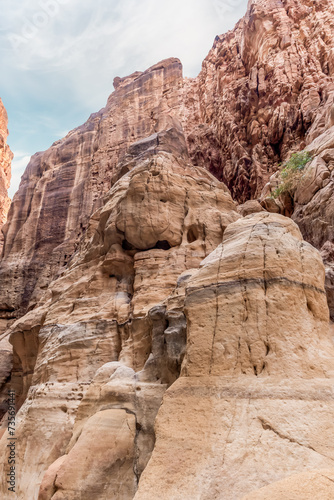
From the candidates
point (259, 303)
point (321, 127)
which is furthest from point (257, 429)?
point (321, 127)

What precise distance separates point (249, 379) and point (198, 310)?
1.44 meters

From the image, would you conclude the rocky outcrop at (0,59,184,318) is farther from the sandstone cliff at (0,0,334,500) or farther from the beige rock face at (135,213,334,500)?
the beige rock face at (135,213,334,500)

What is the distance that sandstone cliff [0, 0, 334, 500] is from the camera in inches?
179

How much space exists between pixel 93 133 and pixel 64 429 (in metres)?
29.5

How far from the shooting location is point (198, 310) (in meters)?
6.12

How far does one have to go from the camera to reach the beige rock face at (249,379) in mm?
4180

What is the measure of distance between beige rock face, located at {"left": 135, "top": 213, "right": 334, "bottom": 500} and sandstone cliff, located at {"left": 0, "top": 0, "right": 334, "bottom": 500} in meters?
0.02

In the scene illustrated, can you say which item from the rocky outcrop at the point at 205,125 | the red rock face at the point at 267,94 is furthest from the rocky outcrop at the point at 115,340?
the red rock face at the point at 267,94

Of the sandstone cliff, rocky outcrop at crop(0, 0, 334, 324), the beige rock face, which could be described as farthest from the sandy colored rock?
rocky outcrop at crop(0, 0, 334, 324)

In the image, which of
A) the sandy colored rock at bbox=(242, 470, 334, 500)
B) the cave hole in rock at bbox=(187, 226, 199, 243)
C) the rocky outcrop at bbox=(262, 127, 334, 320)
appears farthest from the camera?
the cave hole in rock at bbox=(187, 226, 199, 243)

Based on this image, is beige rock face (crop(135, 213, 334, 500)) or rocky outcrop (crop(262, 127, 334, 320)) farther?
rocky outcrop (crop(262, 127, 334, 320))

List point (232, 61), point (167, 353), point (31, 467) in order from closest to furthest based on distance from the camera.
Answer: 1. point (167, 353)
2. point (31, 467)
3. point (232, 61)

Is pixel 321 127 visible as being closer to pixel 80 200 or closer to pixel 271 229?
pixel 271 229

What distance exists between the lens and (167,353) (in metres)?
7.53
